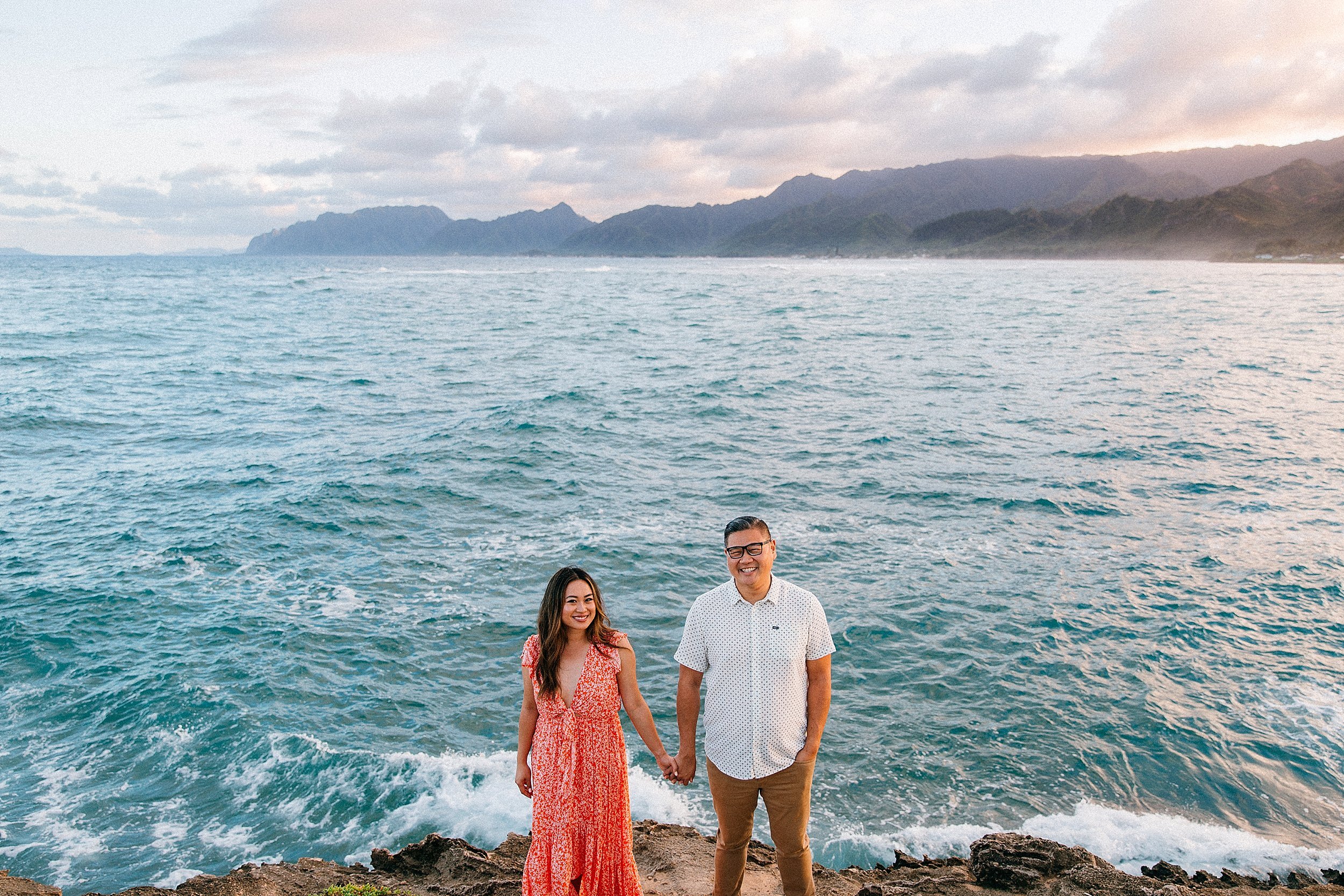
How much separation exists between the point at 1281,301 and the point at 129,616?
3291 inches

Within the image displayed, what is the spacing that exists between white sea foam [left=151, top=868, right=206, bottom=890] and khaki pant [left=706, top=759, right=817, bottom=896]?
5650 mm

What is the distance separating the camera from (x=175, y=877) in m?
7.72

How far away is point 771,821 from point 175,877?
21.2 feet

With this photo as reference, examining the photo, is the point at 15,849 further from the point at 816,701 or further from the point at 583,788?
the point at 816,701

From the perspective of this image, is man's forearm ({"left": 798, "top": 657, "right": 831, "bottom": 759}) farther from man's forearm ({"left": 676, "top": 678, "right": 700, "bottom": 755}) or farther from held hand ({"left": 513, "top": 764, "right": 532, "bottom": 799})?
held hand ({"left": 513, "top": 764, "right": 532, "bottom": 799})

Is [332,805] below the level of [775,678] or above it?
below

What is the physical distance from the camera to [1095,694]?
10.6 meters

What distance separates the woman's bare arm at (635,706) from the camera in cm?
459

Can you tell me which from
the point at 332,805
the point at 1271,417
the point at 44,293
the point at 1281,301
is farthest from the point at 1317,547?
the point at 44,293

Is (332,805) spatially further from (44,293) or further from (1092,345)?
(44,293)

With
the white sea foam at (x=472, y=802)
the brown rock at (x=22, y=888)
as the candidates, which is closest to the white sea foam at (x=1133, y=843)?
the white sea foam at (x=472, y=802)

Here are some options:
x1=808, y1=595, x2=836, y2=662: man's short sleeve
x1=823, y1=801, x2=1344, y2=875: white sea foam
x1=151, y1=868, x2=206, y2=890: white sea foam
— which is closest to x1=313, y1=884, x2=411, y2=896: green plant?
x1=151, y1=868, x2=206, y2=890: white sea foam

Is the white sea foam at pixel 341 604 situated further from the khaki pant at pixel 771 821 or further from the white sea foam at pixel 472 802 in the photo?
the khaki pant at pixel 771 821

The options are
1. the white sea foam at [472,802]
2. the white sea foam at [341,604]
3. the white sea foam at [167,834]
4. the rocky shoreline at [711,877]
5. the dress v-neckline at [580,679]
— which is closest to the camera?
the dress v-neckline at [580,679]
